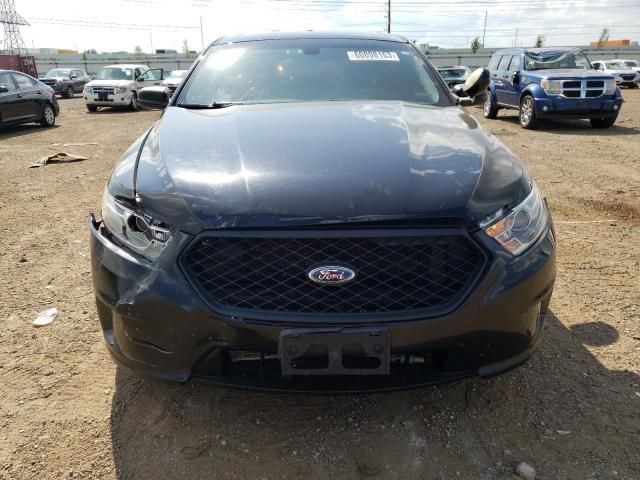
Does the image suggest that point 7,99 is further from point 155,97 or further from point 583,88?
point 583,88

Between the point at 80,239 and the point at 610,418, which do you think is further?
the point at 80,239

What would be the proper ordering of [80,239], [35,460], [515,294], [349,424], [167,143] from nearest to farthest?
[515,294], [35,460], [349,424], [167,143], [80,239]

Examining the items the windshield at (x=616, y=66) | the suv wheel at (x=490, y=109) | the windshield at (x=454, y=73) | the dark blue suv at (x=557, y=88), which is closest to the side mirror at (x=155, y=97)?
the dark blue suv at (x=557, y=88)

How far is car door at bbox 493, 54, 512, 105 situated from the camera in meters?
13.3

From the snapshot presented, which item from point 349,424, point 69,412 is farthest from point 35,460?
point 349,424

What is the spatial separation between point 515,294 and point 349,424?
2.85 feet

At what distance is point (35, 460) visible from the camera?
2100 mm

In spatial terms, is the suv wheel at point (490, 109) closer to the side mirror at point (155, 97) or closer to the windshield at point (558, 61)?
the windshield at point (558, 61)

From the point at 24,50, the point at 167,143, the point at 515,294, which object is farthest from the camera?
the point at 24,50

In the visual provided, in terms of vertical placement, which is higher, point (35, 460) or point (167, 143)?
point (167, 143)

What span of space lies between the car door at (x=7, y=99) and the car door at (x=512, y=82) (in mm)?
11393

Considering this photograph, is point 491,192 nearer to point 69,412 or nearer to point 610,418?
point 610,418

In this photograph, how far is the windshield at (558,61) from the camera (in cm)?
1230

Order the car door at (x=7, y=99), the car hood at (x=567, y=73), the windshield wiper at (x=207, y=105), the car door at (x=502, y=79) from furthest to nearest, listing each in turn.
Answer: the car door at (x=502, y=79) → the car door at (x=7, y=99) → the car hood at (x=567, y=73) → the windshield wiper at (x=207, y=105)
